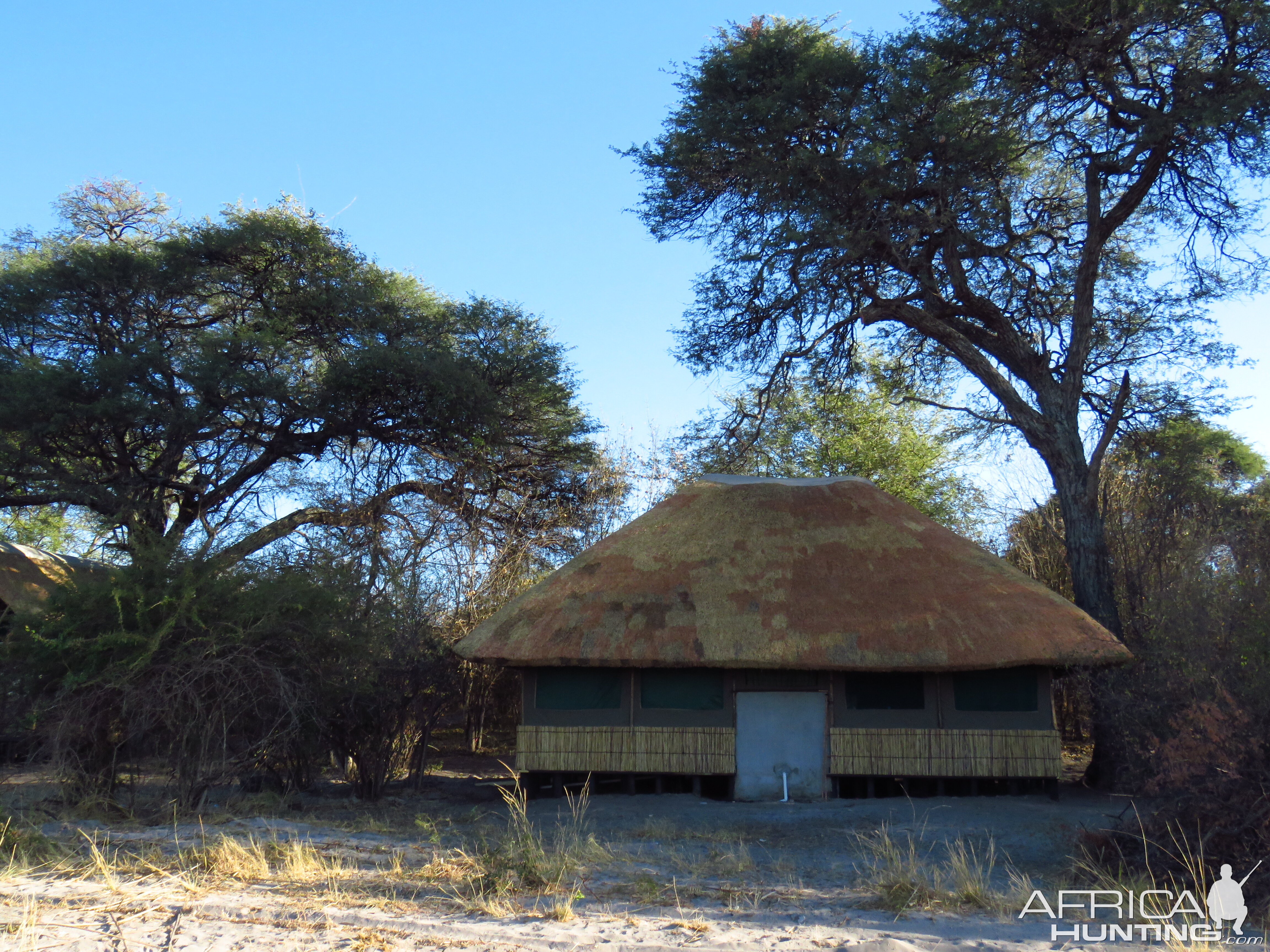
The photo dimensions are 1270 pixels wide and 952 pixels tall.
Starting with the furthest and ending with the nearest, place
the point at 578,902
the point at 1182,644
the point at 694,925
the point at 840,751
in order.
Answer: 1. the point at 840,751
2. the point at 1182,644
3. the point at 578,902
4. the point at 694,925

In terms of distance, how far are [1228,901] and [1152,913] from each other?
0.46m

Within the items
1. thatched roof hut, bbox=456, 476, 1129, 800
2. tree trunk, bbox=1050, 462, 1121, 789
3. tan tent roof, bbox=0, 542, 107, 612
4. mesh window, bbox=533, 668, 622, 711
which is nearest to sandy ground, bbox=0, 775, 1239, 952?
thatched roof hut, bbox=456, 476, 1129, 800

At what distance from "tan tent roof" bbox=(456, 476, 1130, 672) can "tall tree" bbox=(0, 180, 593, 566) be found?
19.8ft

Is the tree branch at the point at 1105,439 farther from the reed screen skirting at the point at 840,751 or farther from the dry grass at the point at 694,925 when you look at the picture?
the dry grass at the point at 694,925

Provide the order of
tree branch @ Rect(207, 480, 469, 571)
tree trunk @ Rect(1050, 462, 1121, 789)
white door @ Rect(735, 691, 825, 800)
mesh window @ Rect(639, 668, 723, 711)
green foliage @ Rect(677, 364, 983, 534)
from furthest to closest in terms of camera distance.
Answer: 1. green foliage @ Rect(677, 364, 983, 534)
2. tree branch @ Rect(207, 480, 469, 571)
3. tree trunk @ Rect(1050, 462, 1121, 789)
4. mesh window @ Rect(639, 668, 723, 711)
5. white door @ Rect(735, 691, 825, 800)

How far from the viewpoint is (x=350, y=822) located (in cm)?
1041

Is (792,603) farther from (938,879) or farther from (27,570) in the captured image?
(27,570)

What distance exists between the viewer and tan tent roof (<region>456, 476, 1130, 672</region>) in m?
12.0

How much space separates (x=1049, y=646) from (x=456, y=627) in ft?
32.4

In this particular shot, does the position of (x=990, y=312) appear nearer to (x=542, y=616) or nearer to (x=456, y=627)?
(x=542, y=616)

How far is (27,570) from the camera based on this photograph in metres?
18.0

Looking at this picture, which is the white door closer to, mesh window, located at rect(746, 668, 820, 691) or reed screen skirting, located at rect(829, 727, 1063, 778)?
mesh window, located at rect(746, 668, 820, 691)

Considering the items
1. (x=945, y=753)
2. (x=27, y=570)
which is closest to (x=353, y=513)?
(x=27, y=570)

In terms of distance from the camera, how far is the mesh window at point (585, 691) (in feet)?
41.7
